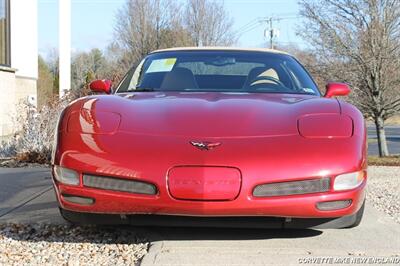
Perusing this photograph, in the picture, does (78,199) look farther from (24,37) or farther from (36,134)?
(24,37)

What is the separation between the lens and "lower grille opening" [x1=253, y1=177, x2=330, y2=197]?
3006mm

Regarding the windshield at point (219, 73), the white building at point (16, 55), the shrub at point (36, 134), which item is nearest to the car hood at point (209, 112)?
the windshield at point (219, 73)

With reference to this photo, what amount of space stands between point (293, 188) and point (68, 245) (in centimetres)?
148

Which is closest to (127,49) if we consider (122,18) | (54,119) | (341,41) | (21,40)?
(122,18)

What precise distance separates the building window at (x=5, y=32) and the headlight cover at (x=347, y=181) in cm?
1292

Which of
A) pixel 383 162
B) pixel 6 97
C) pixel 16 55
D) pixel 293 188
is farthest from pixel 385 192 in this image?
pixel 16 55

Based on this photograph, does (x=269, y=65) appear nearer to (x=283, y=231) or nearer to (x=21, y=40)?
(x=283, y=231)

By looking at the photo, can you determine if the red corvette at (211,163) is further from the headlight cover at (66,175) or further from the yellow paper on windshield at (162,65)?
the yellow paper on windshield at (162,65)

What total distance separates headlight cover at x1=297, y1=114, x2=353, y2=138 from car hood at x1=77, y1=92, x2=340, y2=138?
5cm

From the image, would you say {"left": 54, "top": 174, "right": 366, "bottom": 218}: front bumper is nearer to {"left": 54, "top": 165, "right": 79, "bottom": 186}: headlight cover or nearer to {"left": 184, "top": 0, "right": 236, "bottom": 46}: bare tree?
{"left": 54, "top": 165, "right": 79, "bottom": 186}: headlight cover

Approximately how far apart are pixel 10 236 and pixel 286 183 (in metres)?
1.96

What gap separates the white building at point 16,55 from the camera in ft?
46.1

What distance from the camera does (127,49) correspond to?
78.9 ft

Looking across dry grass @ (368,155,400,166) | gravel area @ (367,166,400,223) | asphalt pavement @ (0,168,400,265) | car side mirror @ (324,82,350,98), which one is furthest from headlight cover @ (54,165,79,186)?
dry grass @ (368,155,400,166)
